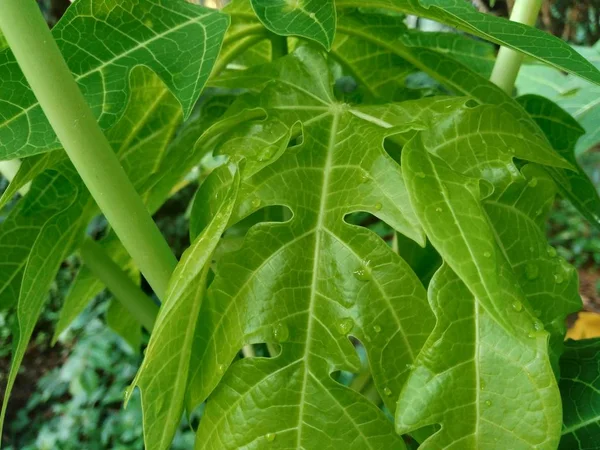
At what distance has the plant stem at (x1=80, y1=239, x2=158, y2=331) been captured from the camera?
456mm

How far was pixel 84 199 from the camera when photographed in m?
0.42

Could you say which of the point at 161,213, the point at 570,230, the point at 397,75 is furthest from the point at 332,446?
the point at 570,230

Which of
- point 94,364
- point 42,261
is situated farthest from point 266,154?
point 94,364

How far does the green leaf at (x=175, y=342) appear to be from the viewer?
296 millimetres

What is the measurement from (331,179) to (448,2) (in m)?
0.13

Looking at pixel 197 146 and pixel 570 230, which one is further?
pixel 570 230

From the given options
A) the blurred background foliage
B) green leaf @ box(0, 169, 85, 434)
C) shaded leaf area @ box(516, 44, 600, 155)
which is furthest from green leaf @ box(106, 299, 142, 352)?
the blurred background foliage

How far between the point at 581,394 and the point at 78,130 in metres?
0.39

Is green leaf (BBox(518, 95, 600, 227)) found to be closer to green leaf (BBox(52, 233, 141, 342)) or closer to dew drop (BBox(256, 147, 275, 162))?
dew drop (BBox(256, 147, 275, 162))

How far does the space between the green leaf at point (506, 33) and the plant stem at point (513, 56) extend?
0.14 m

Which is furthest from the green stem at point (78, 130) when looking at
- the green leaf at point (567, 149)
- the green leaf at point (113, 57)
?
the green leaf at point (567, 149)

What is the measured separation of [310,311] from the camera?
1.08 feet

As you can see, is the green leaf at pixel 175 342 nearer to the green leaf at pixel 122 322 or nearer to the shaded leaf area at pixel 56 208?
the shaded leaf area at pixel 56 208

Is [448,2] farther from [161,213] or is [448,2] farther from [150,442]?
[161,213]
